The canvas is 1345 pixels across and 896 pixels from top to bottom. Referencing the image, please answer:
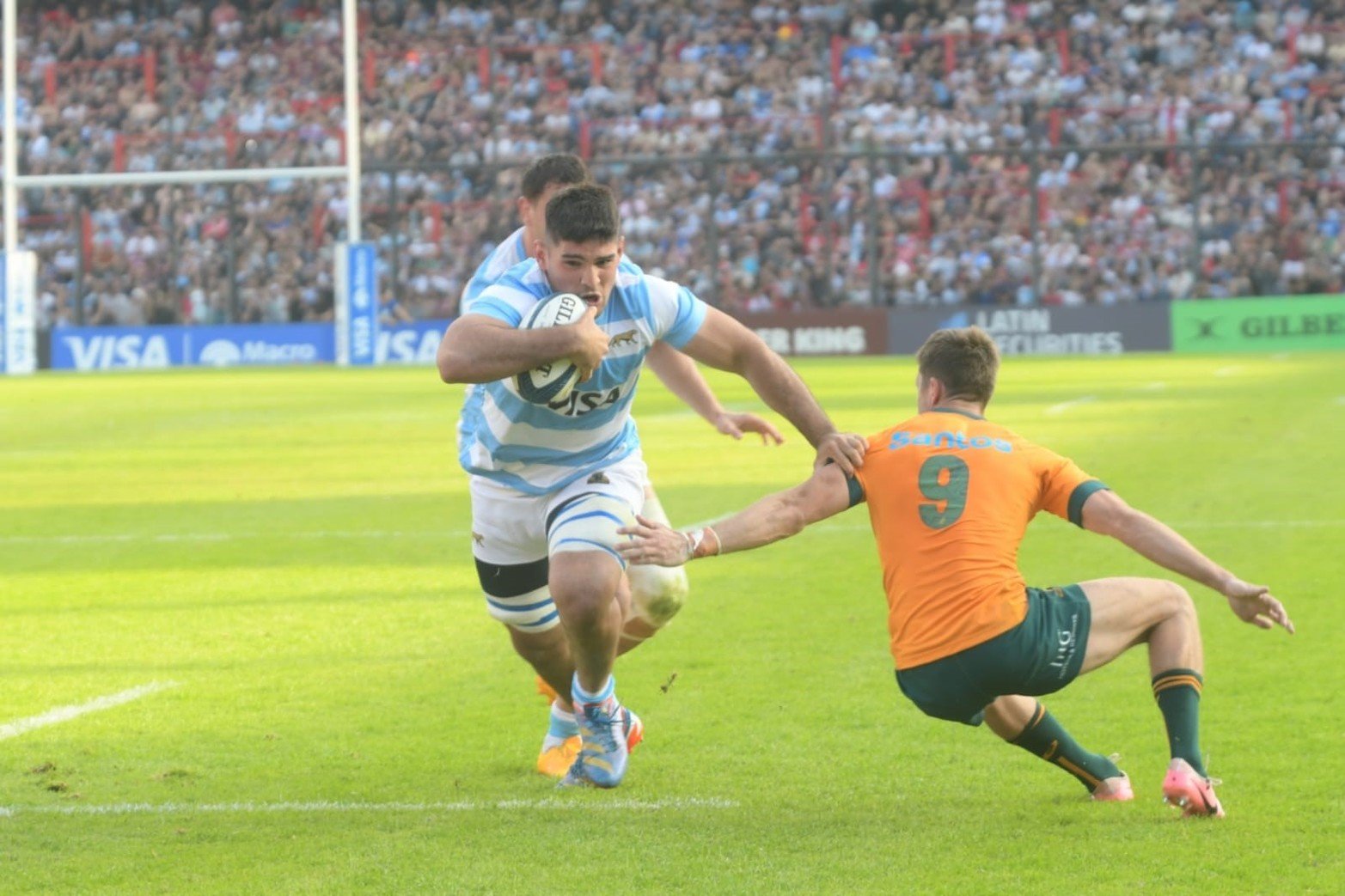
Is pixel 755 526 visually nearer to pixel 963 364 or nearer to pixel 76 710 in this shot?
pixel 963 364

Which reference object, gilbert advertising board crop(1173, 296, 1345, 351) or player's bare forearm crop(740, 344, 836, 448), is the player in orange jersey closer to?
player's bare forearm crop(740, 344, 836, 448)

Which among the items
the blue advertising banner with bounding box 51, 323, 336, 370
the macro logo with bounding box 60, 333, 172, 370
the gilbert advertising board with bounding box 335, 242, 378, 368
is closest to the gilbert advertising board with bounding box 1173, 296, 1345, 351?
the gilbert advertising board with bounding box 335, 242, 378, 368

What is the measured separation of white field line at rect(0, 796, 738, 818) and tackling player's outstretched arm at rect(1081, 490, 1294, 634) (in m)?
1.30

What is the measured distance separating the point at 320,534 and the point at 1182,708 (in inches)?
314

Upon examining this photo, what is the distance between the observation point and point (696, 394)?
22.6 ft

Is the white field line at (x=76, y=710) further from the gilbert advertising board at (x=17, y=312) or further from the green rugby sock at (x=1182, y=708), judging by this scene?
the gilbert advertising board at (x=17, y=312)

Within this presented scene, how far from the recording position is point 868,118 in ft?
140

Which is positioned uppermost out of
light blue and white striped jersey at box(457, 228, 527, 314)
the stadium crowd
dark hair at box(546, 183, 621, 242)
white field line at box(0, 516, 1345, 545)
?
the stadium crowd

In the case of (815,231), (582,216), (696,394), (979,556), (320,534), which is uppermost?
(815,231)

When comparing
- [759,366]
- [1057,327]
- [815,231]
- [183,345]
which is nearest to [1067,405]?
[1057,327]

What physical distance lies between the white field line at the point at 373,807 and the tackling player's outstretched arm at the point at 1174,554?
1.30 metres

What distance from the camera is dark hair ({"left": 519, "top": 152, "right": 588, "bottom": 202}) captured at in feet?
22.4

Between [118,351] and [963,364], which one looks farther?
[118,351]

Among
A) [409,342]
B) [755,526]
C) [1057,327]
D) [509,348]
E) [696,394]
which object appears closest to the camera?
[755,526]
